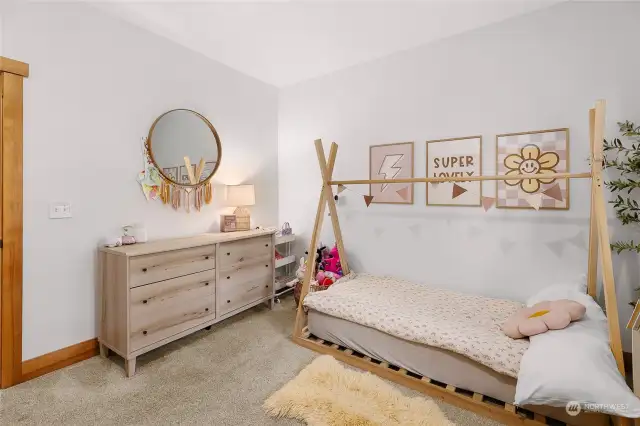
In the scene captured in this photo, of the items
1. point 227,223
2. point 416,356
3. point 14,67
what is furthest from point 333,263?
point 14,67

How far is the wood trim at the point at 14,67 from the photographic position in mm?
1876

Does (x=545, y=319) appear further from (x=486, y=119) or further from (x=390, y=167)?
(x=390, y=167)

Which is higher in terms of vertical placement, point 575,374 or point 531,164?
point 531,164

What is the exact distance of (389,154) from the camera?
3098 millimetres

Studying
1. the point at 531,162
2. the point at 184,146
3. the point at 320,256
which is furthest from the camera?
the point at 320,256

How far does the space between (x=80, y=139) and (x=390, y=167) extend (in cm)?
264

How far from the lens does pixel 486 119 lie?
2.58m

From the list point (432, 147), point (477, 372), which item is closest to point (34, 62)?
point (432, 147)

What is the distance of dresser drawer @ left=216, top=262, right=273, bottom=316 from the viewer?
2699mm

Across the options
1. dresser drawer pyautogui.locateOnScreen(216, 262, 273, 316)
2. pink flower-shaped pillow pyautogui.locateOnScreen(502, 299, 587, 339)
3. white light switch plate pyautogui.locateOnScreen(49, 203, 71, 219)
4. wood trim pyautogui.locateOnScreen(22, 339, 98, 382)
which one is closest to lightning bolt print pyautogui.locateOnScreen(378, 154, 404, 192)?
dresser drawer pyautogui.locateOnScreen(216, 262, 273, 316)

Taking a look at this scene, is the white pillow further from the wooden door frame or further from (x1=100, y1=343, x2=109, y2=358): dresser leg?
the wooden door frame

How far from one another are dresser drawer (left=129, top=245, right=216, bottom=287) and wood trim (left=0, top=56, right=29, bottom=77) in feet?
4.55

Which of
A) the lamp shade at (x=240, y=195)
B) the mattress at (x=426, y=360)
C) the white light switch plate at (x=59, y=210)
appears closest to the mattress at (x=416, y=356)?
the mattress at (x=426, y=360)

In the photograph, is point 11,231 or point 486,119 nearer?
point 11,231
